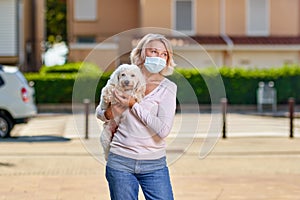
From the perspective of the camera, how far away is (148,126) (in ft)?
16.3

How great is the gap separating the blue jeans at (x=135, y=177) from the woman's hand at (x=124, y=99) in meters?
0.37

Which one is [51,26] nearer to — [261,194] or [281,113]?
[281,113]

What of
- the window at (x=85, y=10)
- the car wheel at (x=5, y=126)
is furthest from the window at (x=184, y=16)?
the car wheel at (x=5, y=126)

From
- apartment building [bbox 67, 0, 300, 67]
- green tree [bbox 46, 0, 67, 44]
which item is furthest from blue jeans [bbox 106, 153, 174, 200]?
green tree [bbox 46, 0, 67, 44]

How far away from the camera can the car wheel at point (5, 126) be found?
60.0 feet

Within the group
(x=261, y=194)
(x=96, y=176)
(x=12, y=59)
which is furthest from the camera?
(x=12, y=59)

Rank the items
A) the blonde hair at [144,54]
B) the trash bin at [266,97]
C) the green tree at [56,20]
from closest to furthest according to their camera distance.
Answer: the blonde hair at [144,54], the trash bin at [266,97], the green tree at [56,20]

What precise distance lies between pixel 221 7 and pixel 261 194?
98.2ft

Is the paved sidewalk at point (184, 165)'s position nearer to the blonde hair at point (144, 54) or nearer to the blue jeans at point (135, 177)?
the blue jeans at point (135, 177)

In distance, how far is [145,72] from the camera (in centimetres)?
511

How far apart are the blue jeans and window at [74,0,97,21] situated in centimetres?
3599

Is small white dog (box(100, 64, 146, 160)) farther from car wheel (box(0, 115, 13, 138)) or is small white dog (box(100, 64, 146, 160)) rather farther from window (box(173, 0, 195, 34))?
window (box(173, 0, 195, 34))

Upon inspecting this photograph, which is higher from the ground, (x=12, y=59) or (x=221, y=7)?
(x=221, y=7)

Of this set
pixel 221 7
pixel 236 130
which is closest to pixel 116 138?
pixel 236 130
